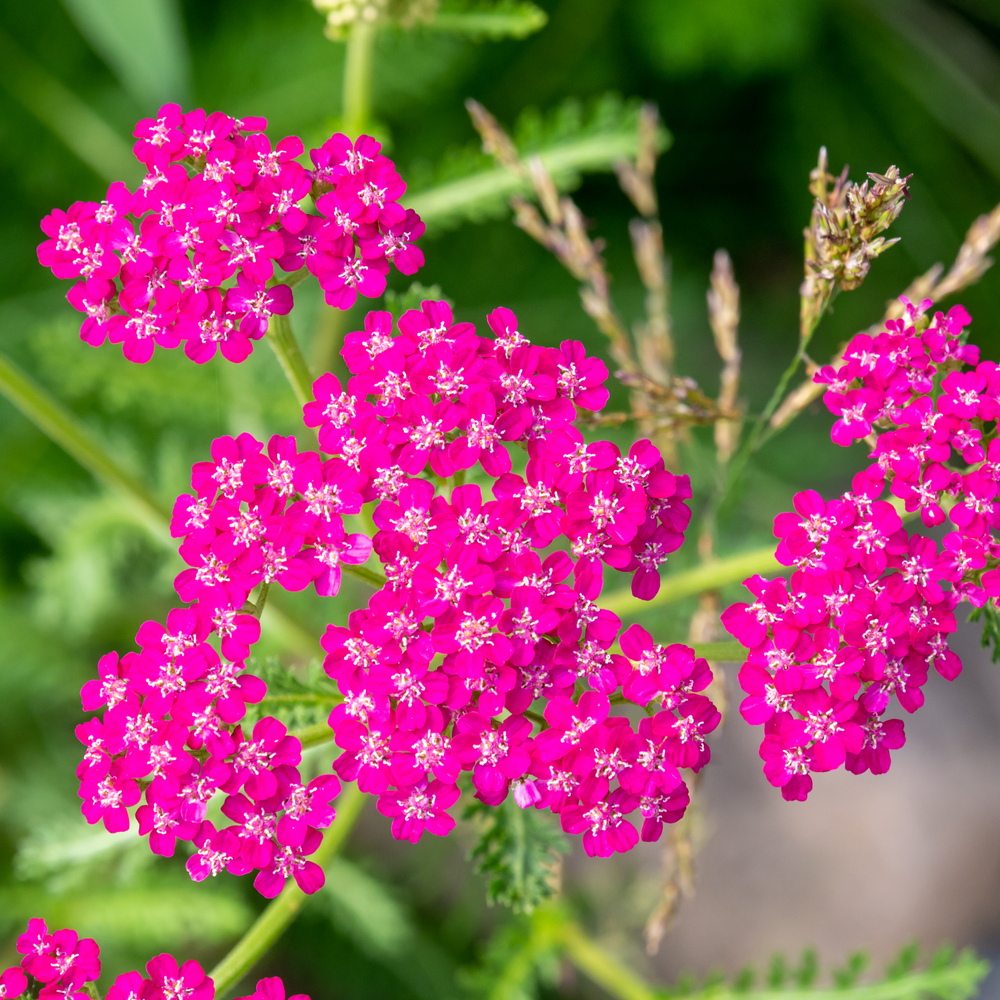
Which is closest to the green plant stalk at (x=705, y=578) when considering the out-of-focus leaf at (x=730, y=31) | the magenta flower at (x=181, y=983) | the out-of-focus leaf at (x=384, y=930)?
the magenta flower at (x=181, y=983)

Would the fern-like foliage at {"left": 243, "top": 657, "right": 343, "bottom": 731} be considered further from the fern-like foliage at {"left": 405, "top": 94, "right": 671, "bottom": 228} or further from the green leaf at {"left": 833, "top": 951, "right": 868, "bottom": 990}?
the green leaf at {"left": 833, "top": 951, "right": 868, "bottom": 990}

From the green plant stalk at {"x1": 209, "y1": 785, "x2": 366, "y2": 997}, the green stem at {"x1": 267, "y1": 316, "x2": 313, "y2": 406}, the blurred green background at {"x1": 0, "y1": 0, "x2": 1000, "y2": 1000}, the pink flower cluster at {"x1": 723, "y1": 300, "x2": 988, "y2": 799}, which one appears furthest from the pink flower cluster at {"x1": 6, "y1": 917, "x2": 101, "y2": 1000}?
the blurred green background at {"x1": 0, "y1": 0, "x2": 1000, "y2": 1000}

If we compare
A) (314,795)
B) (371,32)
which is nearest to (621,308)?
(371,32)

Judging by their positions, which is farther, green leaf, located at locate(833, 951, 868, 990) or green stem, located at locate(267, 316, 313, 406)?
green leaf, located at locate(833, 951, 868, 990)

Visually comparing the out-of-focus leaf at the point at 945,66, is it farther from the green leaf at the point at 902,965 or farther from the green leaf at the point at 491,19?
the green leaf at the point at 902,965

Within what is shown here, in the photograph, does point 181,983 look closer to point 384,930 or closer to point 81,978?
point 81,978

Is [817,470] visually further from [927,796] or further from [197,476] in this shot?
[197,476]
